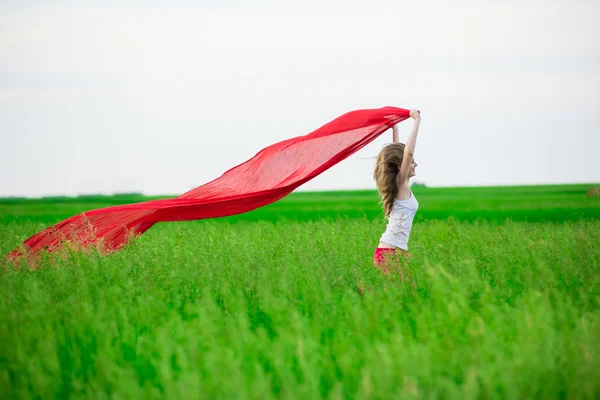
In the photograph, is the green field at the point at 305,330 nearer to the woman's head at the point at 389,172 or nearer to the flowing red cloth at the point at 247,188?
the woman's head at the point at 389,172

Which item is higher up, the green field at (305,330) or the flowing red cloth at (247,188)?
the flowing red cloth at (247,188)

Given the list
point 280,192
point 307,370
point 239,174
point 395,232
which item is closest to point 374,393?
point 307,370

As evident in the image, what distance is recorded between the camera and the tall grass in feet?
11.4

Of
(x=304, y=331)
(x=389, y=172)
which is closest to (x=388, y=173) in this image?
(x=389, y=172)

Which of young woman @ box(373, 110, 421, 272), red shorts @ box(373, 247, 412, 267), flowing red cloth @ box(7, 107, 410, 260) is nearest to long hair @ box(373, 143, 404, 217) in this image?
young woman @ box(373, 110, 421, 272)

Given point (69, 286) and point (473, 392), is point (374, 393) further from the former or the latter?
point (69, 286)

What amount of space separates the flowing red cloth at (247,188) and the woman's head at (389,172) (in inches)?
39.3

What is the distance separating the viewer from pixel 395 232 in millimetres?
6352

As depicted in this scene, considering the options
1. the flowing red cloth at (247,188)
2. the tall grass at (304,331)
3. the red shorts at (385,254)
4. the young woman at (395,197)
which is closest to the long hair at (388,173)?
the young woman at (395,197)

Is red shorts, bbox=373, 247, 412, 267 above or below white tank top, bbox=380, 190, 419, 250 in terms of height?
below

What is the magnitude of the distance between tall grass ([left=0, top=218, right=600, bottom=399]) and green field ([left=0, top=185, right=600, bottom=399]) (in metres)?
0.01

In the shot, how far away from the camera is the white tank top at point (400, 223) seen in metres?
6.34

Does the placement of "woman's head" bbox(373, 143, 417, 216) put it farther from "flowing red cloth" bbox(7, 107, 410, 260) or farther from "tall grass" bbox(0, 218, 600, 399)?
"flowing red cloth" bbox(7, 107, 410, 260)

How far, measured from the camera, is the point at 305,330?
13.6 ft
